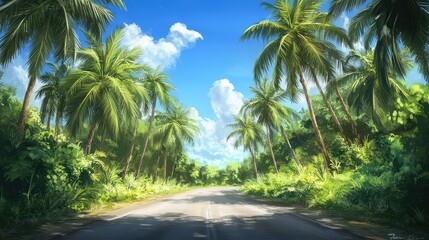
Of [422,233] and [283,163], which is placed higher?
[283,163]

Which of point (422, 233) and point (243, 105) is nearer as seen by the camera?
point (422, 233)

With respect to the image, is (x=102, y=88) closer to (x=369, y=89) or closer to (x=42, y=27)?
(x=42, y=27)

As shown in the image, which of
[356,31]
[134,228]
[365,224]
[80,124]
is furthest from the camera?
[80,124]

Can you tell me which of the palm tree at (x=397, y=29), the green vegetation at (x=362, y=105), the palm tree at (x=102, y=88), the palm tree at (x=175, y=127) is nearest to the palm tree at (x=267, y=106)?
the green vegetation at (x=362, y=105)

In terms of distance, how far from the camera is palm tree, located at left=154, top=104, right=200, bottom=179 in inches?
1542

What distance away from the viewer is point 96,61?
1878 centimetres

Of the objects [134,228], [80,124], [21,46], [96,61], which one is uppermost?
[96,61]

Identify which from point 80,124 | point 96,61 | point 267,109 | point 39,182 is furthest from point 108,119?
point 267,109

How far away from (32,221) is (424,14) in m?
13.4

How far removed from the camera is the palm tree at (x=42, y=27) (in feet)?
38.0

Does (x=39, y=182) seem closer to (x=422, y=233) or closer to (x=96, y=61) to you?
(x=96, y=61)

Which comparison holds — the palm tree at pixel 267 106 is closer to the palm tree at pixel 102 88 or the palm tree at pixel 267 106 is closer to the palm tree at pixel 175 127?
the palm tree at pixel 175 127

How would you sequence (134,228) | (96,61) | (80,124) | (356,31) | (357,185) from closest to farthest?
(134,228)
(357,185)
(356,31)
(80,124)
(96,61)

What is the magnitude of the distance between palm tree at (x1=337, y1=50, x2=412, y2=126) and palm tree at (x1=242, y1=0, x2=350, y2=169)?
80.0 inches
